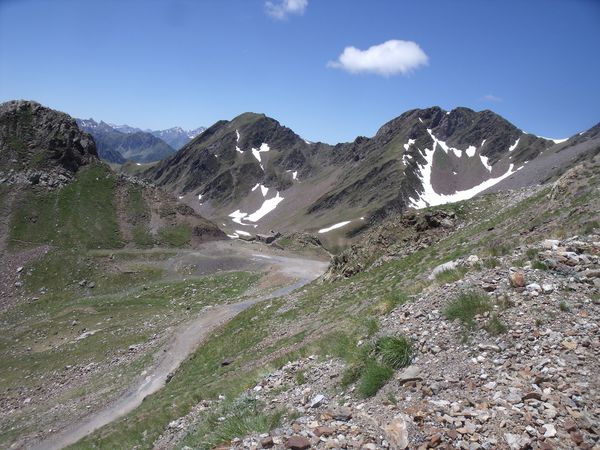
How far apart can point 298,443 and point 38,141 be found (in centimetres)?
9941

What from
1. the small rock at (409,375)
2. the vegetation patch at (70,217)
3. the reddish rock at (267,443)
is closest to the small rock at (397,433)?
the small rock at (409,375)

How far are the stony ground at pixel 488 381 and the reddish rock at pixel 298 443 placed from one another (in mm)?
20

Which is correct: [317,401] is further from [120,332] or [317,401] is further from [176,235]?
[176,235]

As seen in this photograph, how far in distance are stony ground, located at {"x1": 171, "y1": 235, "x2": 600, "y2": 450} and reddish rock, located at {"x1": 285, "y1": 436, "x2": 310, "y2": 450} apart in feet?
0.07

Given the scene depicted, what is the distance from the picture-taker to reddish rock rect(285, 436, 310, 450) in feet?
23.3

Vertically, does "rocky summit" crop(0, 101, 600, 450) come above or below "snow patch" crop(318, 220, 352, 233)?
below

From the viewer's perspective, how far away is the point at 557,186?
23406 mm

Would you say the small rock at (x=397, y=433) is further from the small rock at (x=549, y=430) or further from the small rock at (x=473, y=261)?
the small rock at (x=473, y=261)

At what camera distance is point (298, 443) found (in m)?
7.17

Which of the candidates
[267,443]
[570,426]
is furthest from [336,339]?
[570,426]

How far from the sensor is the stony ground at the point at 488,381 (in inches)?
258

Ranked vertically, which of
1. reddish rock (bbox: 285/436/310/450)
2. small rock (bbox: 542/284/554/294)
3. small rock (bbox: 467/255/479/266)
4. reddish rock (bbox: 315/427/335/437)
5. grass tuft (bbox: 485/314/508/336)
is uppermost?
small rock (bbox: 467/255/479/266)

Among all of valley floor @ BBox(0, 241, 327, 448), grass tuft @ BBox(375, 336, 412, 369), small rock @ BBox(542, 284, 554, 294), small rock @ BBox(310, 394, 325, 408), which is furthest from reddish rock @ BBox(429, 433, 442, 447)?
valley floor @ BBox(0, 241, 327, 448)

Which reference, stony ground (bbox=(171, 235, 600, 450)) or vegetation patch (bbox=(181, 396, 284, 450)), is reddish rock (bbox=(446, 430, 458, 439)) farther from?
vegetation patch (bbox=(181, 396, 284, 450))
